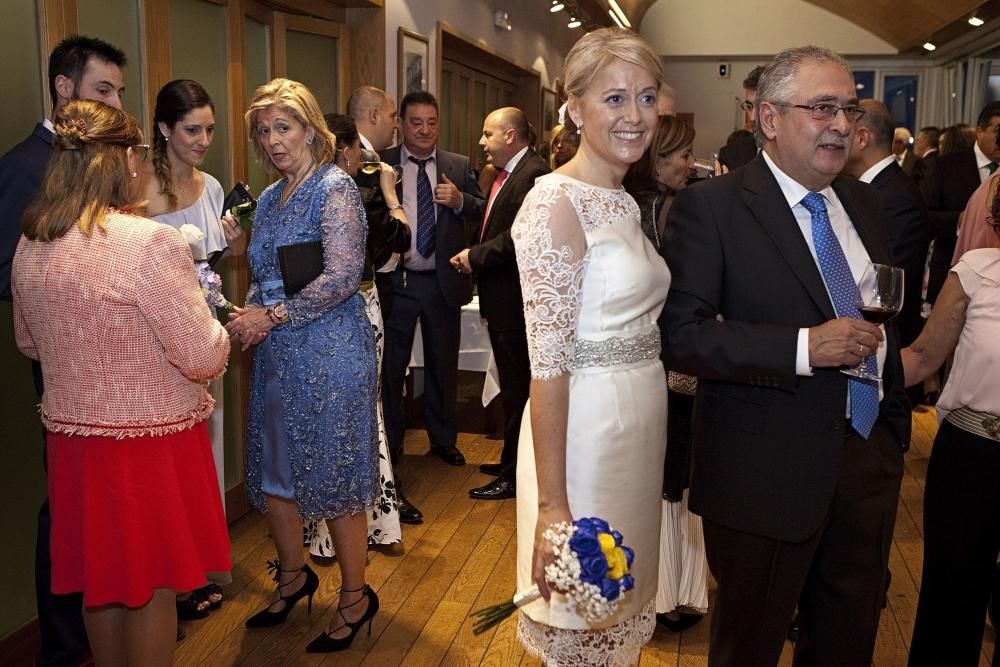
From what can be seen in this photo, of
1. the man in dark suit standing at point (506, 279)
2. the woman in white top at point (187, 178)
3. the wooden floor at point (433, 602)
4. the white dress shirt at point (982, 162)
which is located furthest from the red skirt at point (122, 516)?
the white dress shirt at point (982, 162)

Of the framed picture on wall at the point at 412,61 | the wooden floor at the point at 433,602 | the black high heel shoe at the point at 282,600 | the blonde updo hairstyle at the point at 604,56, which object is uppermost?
the framed picture on wall at the point at 412,61

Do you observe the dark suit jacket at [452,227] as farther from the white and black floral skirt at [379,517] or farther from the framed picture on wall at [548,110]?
the framed picture on wall at [548,110]

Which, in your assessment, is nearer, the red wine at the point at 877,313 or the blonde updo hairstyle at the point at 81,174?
the red wine at the point at 877,313

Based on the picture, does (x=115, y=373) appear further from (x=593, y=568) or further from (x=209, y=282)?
(x=593, y=568)

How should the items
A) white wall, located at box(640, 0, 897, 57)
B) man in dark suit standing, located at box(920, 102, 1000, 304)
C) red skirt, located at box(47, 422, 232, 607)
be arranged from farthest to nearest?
1. white wall, located at box(640, 0, 897, 57)
2. man in dark suit standing, located at box(920, 102, 1000, 304)
3. red skirt, located at box(47, 422, 232, 607)

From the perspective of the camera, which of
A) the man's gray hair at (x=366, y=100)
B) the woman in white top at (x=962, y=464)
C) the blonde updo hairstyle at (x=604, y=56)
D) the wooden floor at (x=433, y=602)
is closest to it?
the blonde updo hairstyle at (x=604, y=56)

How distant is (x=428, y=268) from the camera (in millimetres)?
5199

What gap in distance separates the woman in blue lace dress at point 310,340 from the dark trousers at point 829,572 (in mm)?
1315

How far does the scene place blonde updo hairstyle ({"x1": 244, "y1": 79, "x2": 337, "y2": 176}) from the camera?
10.0 ft

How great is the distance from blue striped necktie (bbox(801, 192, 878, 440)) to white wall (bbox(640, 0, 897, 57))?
1322 cm

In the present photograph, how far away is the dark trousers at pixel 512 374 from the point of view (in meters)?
4.84

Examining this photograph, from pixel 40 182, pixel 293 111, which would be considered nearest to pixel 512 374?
pixel 293 111

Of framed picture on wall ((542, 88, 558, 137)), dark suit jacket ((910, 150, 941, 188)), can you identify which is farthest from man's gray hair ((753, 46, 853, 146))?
framed picture on wall ((542, 88, 558, 137))

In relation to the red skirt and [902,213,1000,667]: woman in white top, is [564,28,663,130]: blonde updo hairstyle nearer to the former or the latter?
[902,213,1000,667]: woman in white top
